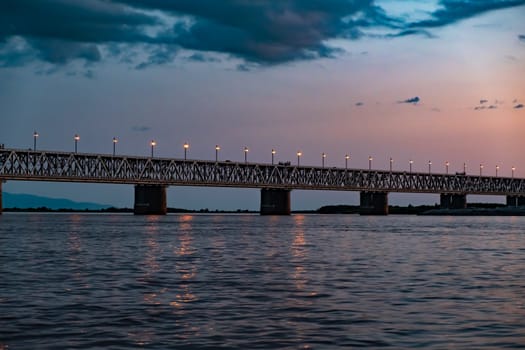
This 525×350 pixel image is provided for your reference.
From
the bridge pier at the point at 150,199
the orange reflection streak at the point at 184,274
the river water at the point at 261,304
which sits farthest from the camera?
the bridge pier at the point at 150,199

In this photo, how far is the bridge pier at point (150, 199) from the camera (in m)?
195

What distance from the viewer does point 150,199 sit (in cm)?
19638

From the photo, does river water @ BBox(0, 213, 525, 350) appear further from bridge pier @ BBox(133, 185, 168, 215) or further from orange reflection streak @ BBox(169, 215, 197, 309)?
bridge pier @ BBox(133, 185, 168, 215)

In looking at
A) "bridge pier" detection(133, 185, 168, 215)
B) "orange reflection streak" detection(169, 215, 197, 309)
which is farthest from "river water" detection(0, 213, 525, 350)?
"bridge pier" detection(133, 185, 168, 215)

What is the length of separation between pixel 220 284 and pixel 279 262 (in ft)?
34.2

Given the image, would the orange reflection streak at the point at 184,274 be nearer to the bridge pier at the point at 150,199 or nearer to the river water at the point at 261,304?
the river water at the point at 261,304

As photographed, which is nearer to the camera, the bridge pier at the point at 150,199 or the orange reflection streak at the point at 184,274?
the orange reflection streak at the point at 184,274

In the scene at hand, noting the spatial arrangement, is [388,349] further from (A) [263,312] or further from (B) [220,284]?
(B) [220,284]

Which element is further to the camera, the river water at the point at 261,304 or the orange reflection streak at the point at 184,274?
the orange reflection streak at the point at 184,274

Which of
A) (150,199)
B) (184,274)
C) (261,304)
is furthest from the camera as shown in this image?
(150,199)

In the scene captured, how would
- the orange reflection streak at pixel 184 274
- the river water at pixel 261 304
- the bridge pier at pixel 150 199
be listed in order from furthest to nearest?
the bridge pier at pixel 150 199 → the orange reflection streak at pixel 184 274 → the river water at pixel 261 304

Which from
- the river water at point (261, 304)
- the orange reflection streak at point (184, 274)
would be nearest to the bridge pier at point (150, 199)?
the orange reflection streak at point (184, 274)

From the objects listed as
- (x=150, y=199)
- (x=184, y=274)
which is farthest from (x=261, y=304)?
(x=150, y=199)

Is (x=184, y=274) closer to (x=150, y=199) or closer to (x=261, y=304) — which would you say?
(x=261, y=304)
